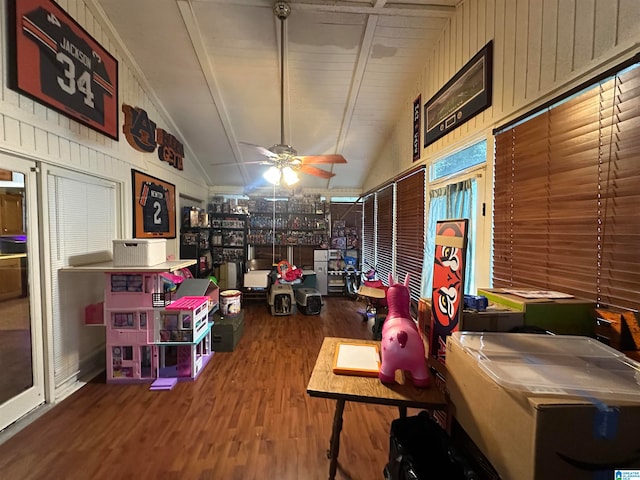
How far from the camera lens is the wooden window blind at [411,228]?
314cm

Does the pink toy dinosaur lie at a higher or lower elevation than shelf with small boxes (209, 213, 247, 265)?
lower

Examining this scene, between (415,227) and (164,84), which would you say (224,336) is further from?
(164,84)

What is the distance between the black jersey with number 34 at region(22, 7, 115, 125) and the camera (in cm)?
194

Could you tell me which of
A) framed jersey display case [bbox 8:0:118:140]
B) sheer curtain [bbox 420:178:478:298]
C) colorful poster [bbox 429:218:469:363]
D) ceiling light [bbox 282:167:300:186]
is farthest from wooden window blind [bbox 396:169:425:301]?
framed jersey display case [bbox 8:0:118:140]

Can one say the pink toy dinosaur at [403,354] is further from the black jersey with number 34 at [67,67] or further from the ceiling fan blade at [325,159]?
the black jersey with number 34 at [67,67]

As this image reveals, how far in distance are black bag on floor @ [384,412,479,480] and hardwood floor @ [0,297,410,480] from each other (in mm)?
581

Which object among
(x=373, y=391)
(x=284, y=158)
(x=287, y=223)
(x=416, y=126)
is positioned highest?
(x=416, y=126)

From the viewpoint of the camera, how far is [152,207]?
3.57 m

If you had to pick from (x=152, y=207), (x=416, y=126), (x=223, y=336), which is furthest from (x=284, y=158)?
(x=223, y=336)

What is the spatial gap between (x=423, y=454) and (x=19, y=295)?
282 centimetres

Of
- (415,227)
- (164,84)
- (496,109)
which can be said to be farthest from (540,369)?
(164,84)

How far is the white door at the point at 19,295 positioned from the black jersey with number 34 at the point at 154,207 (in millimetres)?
1368

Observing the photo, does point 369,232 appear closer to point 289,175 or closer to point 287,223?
point 287,223

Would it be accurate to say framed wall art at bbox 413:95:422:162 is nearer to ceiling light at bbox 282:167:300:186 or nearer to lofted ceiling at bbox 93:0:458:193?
lofted ceiling at bbox 93:0:458:193
